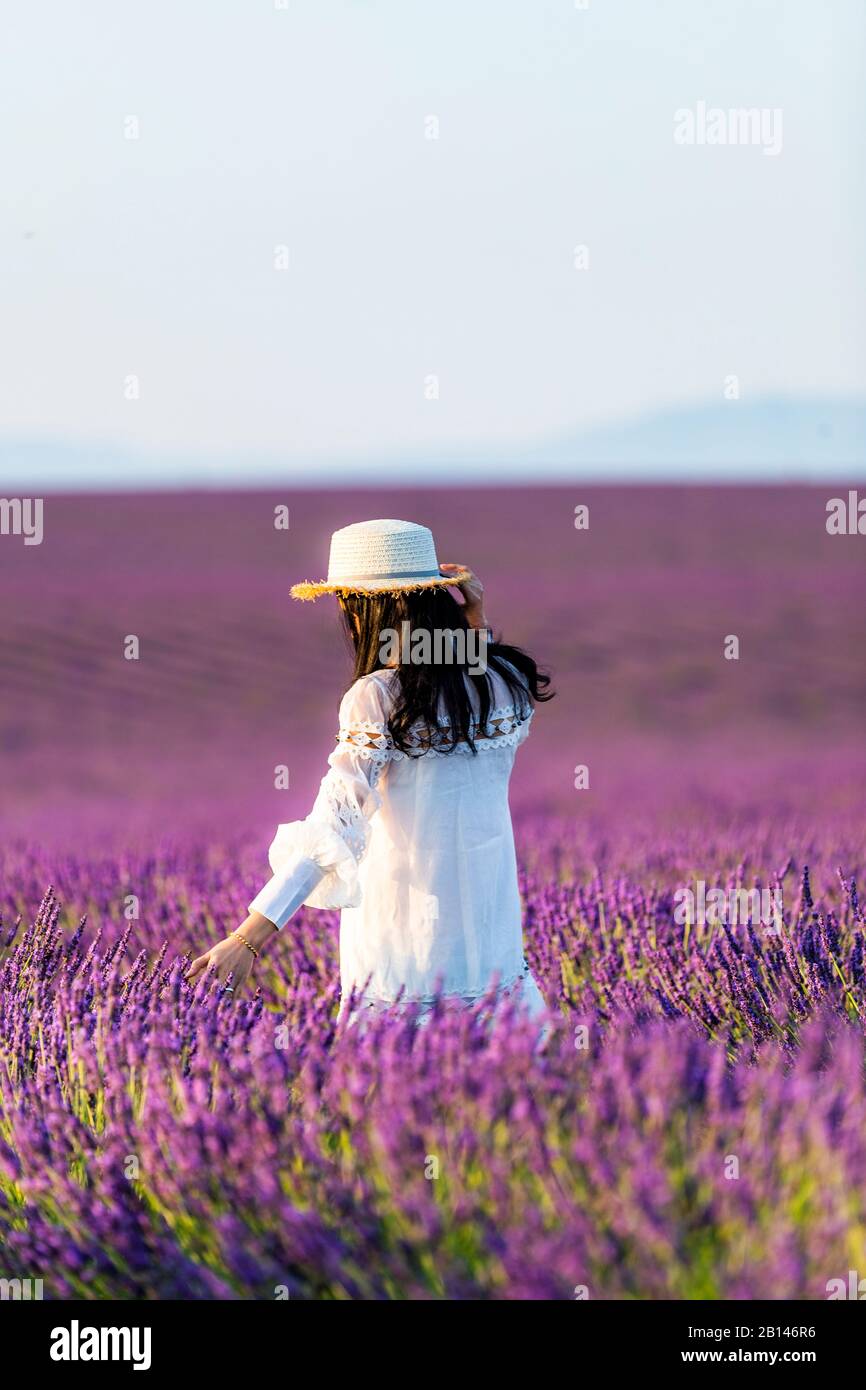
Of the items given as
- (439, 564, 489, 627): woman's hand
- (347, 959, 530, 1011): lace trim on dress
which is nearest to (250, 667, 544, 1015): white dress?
(347, 959, 530, 1011): lace trim on dress

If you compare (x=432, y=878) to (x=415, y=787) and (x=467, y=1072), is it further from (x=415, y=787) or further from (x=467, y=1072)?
(x=467, y=1072)

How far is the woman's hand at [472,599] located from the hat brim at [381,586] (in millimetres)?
19

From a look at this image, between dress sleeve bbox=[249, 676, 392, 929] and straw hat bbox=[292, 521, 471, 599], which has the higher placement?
straw hat bbox=[292, 521, 471, 599]

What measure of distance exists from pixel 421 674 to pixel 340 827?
30 centimetres

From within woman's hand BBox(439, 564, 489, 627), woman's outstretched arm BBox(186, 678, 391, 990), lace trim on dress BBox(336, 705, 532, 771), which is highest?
woman's hand BBox(439, 564, 489, 627)

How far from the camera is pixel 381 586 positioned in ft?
8.06

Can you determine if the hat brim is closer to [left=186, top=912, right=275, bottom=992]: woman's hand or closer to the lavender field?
[left=186, top=912, right=275, bottom=992]: woman's hand

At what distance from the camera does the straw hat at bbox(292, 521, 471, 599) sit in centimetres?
247

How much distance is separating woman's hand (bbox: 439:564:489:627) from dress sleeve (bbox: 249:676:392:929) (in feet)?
0.87

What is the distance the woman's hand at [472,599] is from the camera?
259 cm

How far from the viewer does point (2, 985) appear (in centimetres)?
289

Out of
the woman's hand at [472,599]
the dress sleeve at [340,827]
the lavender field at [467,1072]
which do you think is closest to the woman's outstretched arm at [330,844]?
the dress sleeve at [340,827]

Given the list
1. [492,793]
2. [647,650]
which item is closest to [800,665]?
[647,650]

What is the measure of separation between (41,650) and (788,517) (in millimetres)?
8359
